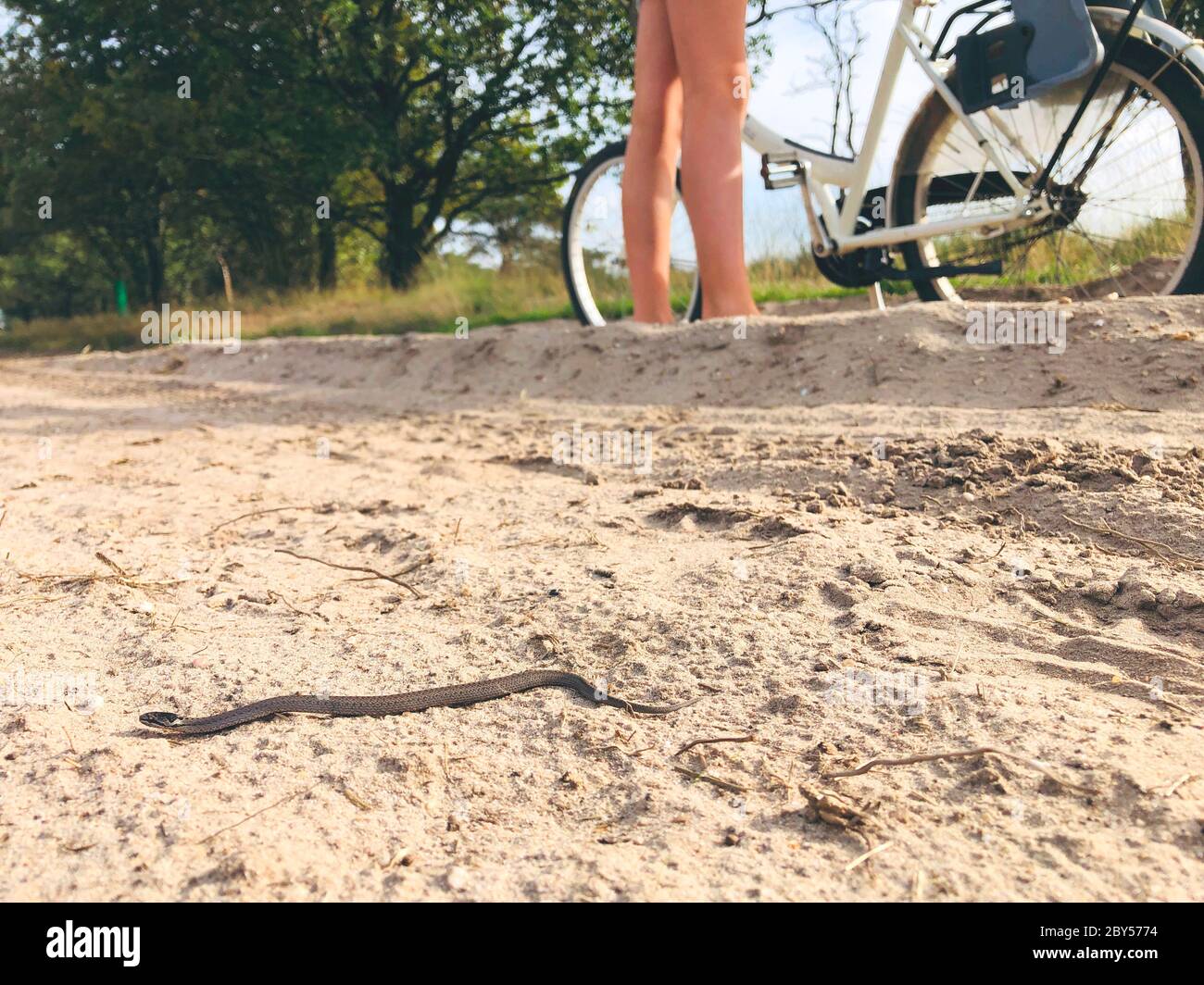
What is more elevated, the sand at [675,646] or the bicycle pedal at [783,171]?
the bicycle pedal at [783,171]

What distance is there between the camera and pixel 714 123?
234 inches

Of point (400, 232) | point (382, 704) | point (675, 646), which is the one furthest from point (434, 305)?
A: point (382, 704)

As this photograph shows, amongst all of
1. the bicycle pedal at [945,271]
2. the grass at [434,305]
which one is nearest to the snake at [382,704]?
the bicycle pedal at [945,271]

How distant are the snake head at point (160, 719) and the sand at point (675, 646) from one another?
7 centimetres

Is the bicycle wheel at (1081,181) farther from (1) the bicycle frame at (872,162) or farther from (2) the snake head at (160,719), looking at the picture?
(2) the snake head at (160,719)

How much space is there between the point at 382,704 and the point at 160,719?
46cm

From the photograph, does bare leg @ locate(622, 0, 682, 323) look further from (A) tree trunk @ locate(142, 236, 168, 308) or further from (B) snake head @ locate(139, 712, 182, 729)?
(A) tree trunk @ locate(142, 236, 168, 308)

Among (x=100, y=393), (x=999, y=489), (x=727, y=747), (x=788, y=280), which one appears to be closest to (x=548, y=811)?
(x=727, y=747)

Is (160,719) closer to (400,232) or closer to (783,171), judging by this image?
(783,171)

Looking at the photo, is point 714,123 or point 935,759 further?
point 714,123

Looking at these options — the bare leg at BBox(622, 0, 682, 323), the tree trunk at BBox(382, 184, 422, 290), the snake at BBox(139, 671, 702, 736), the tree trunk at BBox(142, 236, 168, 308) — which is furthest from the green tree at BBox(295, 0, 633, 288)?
the snake at BBox(139, 671, 702, 736)

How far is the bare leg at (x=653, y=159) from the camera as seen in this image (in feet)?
20.9

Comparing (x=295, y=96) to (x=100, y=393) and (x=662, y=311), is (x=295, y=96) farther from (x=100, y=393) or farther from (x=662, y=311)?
(x=662, y=311)

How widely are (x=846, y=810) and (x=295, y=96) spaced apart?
2006 cm
